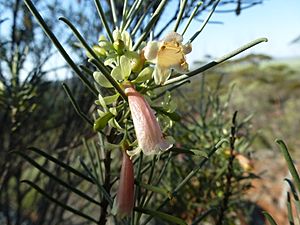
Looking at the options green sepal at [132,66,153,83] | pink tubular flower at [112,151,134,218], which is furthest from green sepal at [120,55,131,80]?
pink tubular flower at [112,151,134,218]

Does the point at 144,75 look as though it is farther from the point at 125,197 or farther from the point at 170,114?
the point at 125,197

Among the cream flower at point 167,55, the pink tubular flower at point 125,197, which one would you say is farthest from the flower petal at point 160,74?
the pink tubular flower at point 125,197

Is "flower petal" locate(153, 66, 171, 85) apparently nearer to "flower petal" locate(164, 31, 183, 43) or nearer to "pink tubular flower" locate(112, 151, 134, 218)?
"flower petal" locate(164, 31, 183, 43)

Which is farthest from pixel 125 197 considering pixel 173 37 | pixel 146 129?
pixel 173 37

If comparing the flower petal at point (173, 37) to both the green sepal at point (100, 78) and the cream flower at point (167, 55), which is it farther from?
the green sepal at point (100, 78)

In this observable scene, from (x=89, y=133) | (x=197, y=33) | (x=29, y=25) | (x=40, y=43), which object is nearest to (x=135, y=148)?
(x=197, y=33)
